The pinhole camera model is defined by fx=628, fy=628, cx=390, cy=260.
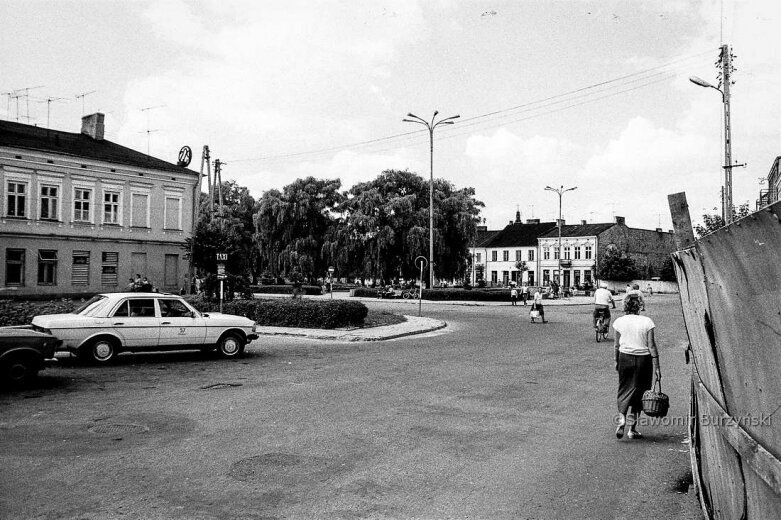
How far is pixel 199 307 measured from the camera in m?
26.2

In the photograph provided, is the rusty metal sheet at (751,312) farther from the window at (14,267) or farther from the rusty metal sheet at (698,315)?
the window at (14,267)

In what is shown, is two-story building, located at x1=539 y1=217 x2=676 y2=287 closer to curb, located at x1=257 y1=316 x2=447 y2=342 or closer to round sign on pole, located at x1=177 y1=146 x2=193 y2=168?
round sign on pole, located at x1=177 y1=146 x2=193 y2=168

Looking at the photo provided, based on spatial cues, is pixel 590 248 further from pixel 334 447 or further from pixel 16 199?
pixel 334 447

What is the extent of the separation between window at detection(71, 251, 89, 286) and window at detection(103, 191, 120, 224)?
2.42m

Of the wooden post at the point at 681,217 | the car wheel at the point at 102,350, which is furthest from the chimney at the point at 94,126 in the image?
the wooden post at the point at 681,217

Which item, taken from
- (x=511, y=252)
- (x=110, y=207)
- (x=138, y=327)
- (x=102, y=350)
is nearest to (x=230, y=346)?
(x=138, y=327)

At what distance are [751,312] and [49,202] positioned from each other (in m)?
39.2

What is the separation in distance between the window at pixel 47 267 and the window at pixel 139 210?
4.97 m

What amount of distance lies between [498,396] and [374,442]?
3.46 metres

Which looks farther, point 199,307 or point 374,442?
→ point 199,307

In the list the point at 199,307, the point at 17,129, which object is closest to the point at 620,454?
the point at 199,307

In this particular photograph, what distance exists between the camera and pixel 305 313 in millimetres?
23109

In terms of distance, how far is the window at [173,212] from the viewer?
133ft

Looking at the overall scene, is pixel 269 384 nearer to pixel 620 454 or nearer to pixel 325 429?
pixel 325 429
